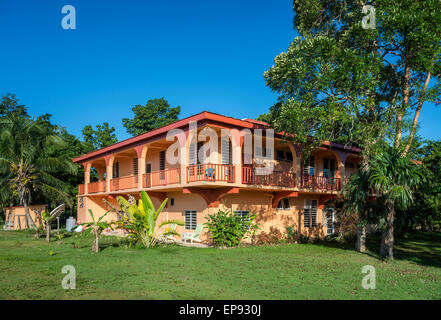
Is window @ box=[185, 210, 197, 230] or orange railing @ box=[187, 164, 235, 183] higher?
orange railing @ box=[187, 164, 235, 183]

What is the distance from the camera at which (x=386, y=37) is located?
602 inches

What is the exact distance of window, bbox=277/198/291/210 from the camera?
22.3m

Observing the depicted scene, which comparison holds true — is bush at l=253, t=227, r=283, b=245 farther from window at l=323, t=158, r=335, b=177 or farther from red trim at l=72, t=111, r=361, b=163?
window at l=323, t=158, r=335, b=177

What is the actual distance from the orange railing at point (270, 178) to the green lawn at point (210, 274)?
348 cm

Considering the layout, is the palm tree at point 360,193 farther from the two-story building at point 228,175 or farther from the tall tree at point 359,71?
the two-story building at point 228,175

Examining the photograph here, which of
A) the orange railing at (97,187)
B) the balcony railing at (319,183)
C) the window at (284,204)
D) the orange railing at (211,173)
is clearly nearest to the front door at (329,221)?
the balcony railing at (319,183)

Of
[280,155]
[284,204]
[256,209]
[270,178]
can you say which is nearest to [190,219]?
[256,209]

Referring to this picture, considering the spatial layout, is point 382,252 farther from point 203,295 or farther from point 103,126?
point 103,126

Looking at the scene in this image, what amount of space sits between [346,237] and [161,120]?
Answer: 118 feet

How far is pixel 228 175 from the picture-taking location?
57.6 ft

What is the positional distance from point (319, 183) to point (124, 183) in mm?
12717

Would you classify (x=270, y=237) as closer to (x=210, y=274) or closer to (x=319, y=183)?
(x=319, y=183)

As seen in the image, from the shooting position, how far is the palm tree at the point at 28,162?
97.7 ft

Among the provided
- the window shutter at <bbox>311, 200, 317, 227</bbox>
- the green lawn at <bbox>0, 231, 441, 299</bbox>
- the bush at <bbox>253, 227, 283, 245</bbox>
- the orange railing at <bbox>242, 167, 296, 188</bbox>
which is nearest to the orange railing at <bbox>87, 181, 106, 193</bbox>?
the green lawn at <bbox>0, 231, 441, 299</bbox>
